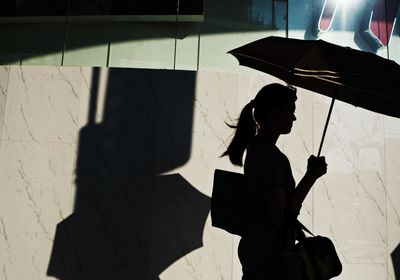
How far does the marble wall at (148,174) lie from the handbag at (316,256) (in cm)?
239

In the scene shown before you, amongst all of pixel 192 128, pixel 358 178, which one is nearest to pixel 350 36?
pixel 358 178

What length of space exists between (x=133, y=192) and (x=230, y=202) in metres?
2.25

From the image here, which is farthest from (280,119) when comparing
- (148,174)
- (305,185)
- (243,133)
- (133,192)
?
(133,192)

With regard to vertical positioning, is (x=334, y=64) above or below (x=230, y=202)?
above

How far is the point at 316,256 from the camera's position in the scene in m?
2.53

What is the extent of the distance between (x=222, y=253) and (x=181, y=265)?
482mm

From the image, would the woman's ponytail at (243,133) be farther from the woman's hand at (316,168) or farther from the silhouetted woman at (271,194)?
the woman's hand at (316,168)

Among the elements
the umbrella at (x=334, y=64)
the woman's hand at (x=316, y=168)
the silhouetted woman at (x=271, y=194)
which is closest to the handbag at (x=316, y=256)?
the silhouetted woman at (x=271, y=194)

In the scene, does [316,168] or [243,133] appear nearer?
[316,168]

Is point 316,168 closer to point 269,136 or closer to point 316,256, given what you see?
point 269,136

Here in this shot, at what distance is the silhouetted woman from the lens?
8.19 ft

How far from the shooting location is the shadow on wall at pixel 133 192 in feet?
16.0

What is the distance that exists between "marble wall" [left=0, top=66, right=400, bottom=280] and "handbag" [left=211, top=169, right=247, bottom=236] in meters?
1.90

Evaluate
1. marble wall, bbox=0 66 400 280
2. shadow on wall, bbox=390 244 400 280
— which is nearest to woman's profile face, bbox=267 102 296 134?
marble wall, bbox=0 66 400 280
